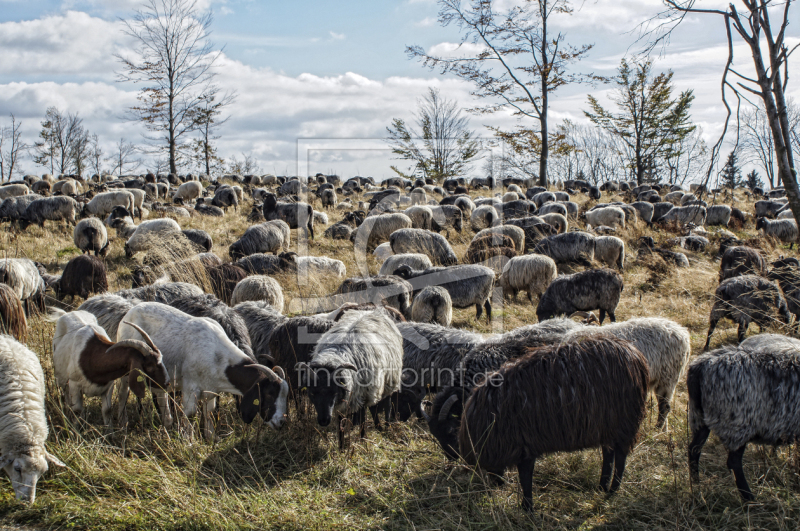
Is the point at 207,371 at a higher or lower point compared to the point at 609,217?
lower

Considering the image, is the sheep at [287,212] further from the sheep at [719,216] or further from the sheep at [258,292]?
the sheep at [719,216]

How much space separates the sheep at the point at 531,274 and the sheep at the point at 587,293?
154cm

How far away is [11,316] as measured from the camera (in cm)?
609

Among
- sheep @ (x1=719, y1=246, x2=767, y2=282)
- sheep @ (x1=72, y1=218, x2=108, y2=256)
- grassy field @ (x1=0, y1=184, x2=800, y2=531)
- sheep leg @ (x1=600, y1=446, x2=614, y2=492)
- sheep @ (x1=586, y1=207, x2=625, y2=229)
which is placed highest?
sheep @ (x1=586, y1=207, x2=625, y2=229)

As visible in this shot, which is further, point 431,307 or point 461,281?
point 461,281

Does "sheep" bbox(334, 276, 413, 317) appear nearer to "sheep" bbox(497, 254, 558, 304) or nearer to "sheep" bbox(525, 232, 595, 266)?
"sheep" bbox(497, 254, 558, 304)

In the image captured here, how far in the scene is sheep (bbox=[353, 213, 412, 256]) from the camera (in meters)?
15.8

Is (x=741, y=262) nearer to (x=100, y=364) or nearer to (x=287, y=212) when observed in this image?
(x=100, y=364)

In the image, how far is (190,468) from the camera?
13.9ft

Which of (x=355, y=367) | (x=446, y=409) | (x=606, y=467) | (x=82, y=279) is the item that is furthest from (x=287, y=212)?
(x=606, y=467)

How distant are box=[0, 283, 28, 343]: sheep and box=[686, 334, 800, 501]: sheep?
7207mm

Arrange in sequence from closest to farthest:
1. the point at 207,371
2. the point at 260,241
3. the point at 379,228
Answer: the point at 207,371 < the point at 260,241 < the point at 379,228

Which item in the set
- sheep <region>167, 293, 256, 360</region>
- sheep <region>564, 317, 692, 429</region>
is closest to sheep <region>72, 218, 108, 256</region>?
sheep <region>167, 293, 256, 360</region>

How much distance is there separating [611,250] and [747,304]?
5318mm
